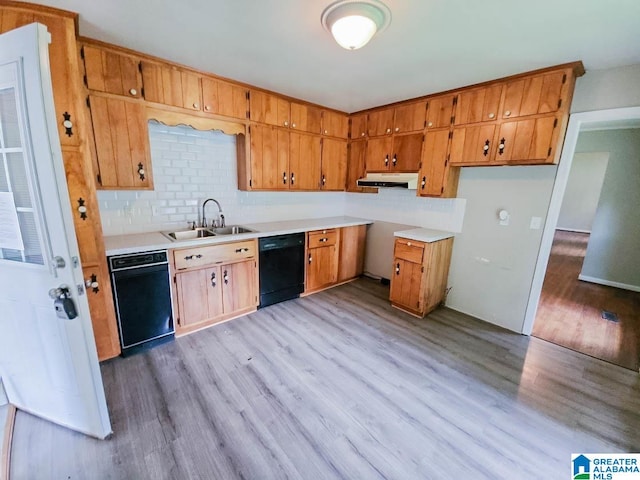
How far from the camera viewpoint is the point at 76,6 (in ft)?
5.31

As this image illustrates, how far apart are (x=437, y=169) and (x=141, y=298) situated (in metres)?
3.39

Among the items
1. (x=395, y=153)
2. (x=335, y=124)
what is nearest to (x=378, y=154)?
(x=395, y=153)

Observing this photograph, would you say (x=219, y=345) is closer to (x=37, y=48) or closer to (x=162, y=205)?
(x=162, y=205)

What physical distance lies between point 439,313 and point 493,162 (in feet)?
6.07

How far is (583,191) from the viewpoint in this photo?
816cm

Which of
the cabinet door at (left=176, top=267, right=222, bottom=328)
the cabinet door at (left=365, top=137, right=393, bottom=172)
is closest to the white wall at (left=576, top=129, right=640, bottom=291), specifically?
the cabinet door at (left=365, top=137, right=393, bottom=172)

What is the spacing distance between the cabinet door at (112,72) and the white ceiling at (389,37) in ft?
0.37

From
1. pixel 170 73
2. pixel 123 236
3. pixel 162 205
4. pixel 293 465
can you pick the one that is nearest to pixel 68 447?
pixel 293 465

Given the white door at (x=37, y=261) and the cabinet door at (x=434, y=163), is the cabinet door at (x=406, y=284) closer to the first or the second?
the cabinet door at (x=434, y=163)

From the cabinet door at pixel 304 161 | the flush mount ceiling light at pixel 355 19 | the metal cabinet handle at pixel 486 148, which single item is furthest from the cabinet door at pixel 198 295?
the metal cabinet handle at pixel 486 148

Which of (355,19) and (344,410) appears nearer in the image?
(355,19)

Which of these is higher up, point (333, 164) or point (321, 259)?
point (333, 164)

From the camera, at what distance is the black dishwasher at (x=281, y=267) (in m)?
3.11

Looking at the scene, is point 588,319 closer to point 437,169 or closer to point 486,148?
point 486,148
